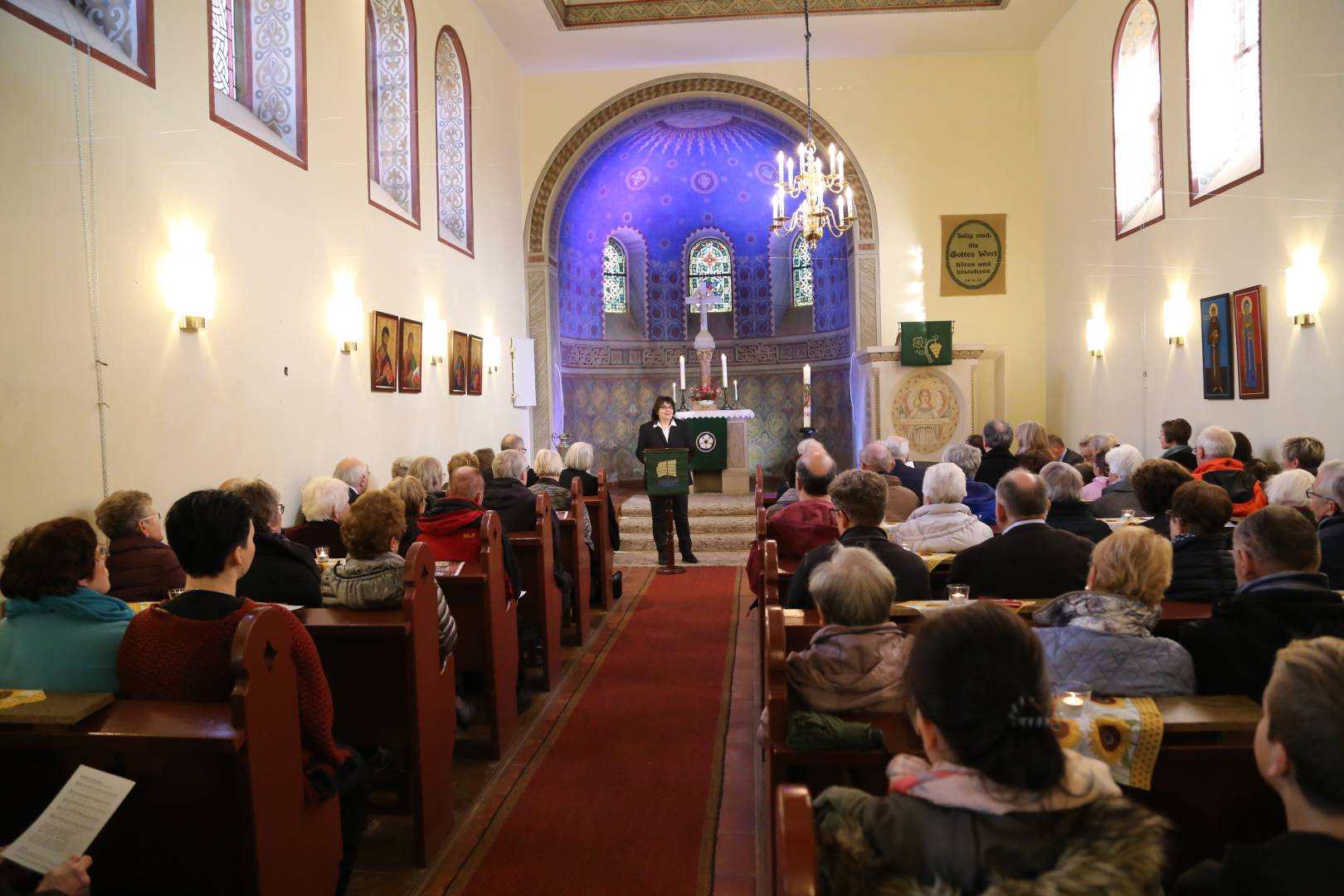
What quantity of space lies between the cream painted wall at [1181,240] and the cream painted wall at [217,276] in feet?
23.3

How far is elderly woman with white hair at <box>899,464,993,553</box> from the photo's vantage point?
4.41 meters

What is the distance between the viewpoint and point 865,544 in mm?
3689

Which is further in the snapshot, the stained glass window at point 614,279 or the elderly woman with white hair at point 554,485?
the stained glass window at point 614,279

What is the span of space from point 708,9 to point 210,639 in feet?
35.6

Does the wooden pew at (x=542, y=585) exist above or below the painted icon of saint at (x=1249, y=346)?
below

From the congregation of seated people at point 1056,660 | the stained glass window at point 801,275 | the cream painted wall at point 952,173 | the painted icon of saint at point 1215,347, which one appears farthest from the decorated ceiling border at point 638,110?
the congregation of seated people at point 1056,660

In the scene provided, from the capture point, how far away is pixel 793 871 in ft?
4.22

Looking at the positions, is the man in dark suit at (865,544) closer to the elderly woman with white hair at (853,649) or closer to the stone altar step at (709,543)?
the elderly woman with white hair at (853,649)

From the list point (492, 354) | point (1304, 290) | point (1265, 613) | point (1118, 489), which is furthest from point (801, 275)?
point (1265, 613)

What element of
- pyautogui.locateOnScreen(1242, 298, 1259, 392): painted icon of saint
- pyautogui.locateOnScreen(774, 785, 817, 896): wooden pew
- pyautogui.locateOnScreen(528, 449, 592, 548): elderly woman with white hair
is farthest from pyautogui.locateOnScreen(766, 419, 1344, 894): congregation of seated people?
pyautogui.locateOnScreen(528, 449, 592, 548): elderly woman with white hair

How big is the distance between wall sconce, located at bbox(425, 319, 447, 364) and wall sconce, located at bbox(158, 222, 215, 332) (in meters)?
3.75

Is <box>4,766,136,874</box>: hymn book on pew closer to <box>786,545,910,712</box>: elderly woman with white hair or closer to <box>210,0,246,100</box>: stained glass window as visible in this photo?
<box>786,545,910,712</box>: elderly woman with white hair

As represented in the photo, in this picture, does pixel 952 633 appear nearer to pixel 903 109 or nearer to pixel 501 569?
pixel 501 569

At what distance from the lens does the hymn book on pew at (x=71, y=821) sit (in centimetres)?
179
